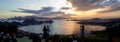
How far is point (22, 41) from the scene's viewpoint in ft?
48.6

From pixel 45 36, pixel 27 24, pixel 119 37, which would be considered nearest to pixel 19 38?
pixel 45 36

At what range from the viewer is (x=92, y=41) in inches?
575

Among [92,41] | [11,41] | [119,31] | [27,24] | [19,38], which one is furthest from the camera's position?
[27,24]

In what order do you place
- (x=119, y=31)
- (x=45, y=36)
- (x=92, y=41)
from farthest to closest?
(x=119, y=31) < (x=92, y=41) < (x=45, y=36)

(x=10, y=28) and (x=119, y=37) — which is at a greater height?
(x=10, y=28)

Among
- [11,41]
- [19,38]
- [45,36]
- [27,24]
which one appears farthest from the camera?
[27,24]

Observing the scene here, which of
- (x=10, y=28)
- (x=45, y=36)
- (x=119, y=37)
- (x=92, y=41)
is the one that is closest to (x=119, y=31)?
(x=119, y=37)

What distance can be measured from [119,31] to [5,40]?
9.48 meters

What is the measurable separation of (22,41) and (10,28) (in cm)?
139

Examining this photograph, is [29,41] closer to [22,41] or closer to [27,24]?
[22,41]

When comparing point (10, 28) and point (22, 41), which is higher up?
point (10, 28)

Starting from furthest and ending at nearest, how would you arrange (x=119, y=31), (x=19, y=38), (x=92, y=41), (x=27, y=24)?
(x=27, y=24) → (x=119, y=31) → (x=19, y=38) → (x=92, y=41)

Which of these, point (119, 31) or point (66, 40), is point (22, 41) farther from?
point (119, 31)

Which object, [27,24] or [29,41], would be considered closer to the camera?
[29,41]
